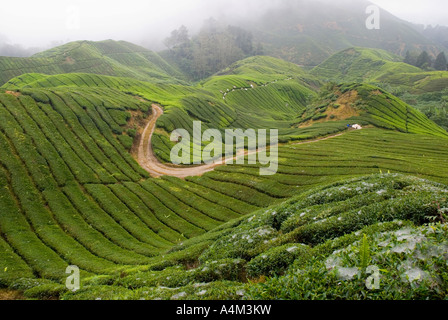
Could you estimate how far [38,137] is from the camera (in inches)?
1612

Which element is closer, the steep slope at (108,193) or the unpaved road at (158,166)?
the steep slope at (108,193)

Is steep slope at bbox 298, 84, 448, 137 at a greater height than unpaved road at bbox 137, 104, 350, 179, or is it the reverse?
steep slope at bbox 298, 84, 448, 137

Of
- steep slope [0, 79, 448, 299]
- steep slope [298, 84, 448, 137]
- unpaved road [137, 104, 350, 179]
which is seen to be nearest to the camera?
steep slope [0, 79, 448, 299]

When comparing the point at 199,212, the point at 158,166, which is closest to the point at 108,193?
the point at 199,212

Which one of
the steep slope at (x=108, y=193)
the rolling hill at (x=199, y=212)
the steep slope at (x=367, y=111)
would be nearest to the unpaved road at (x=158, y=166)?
the rolling hill at (x=199, y=212)

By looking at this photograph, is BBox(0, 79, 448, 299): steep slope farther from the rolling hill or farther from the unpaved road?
the unpaved road

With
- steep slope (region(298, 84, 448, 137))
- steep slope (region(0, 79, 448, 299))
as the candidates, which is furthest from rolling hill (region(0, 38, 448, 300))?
steep slope (region(298, 84, 448, 137))

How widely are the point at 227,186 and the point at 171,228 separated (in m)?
12.6

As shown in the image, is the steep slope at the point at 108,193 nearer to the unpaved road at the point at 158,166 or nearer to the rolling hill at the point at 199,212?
the rolling hill at the point at 199,212

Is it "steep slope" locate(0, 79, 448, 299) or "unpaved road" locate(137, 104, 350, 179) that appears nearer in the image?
"steep slope" locate(0, 79, 448, 299)

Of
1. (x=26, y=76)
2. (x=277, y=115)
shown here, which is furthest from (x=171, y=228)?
(x=26, y=76)

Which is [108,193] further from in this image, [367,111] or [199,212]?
[367,111]

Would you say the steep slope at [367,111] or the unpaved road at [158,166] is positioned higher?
the steep slope at [367,111]
